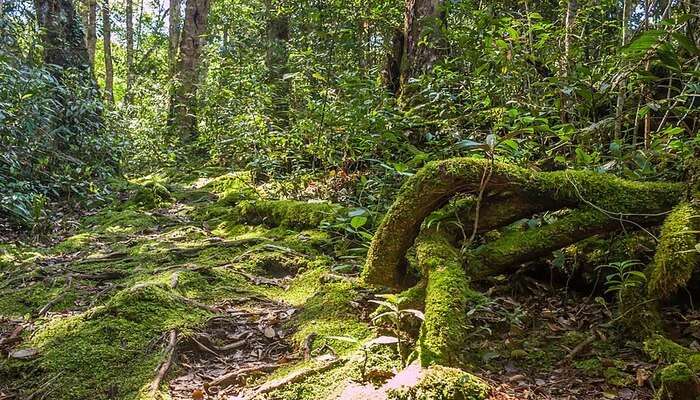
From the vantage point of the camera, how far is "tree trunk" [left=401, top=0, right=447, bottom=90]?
7.67 meters

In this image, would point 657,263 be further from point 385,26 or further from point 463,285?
point 385,26

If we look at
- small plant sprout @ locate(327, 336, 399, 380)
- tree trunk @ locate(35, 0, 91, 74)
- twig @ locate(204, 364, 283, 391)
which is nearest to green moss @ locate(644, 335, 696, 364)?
small plant sprout @ locate(327, 336, 399, 380)

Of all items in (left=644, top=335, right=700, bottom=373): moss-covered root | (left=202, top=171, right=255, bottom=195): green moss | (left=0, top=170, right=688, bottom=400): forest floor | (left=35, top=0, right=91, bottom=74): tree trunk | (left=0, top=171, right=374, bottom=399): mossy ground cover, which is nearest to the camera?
(left=644, top=335, right=700, bottom=373): moss-covered root

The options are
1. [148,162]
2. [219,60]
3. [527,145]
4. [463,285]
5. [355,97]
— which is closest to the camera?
[463,285]

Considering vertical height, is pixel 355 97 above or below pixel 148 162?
above

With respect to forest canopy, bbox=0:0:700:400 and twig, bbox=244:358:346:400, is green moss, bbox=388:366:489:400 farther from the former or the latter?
twig, bbox=244:358:346:400

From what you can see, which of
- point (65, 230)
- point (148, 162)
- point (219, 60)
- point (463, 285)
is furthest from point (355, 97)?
point (148, 162)

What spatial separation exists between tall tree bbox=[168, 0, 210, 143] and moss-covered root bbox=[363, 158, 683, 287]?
11.1 m

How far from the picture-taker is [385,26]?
28.6 ft

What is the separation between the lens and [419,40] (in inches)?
306

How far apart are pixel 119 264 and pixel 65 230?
2400 mm

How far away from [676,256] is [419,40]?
5820mm

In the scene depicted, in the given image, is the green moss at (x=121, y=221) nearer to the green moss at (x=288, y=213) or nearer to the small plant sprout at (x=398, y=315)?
the green moss at (x=288, y=213)

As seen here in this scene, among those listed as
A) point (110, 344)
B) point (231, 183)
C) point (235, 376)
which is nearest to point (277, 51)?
Answer: point (231, 183)
